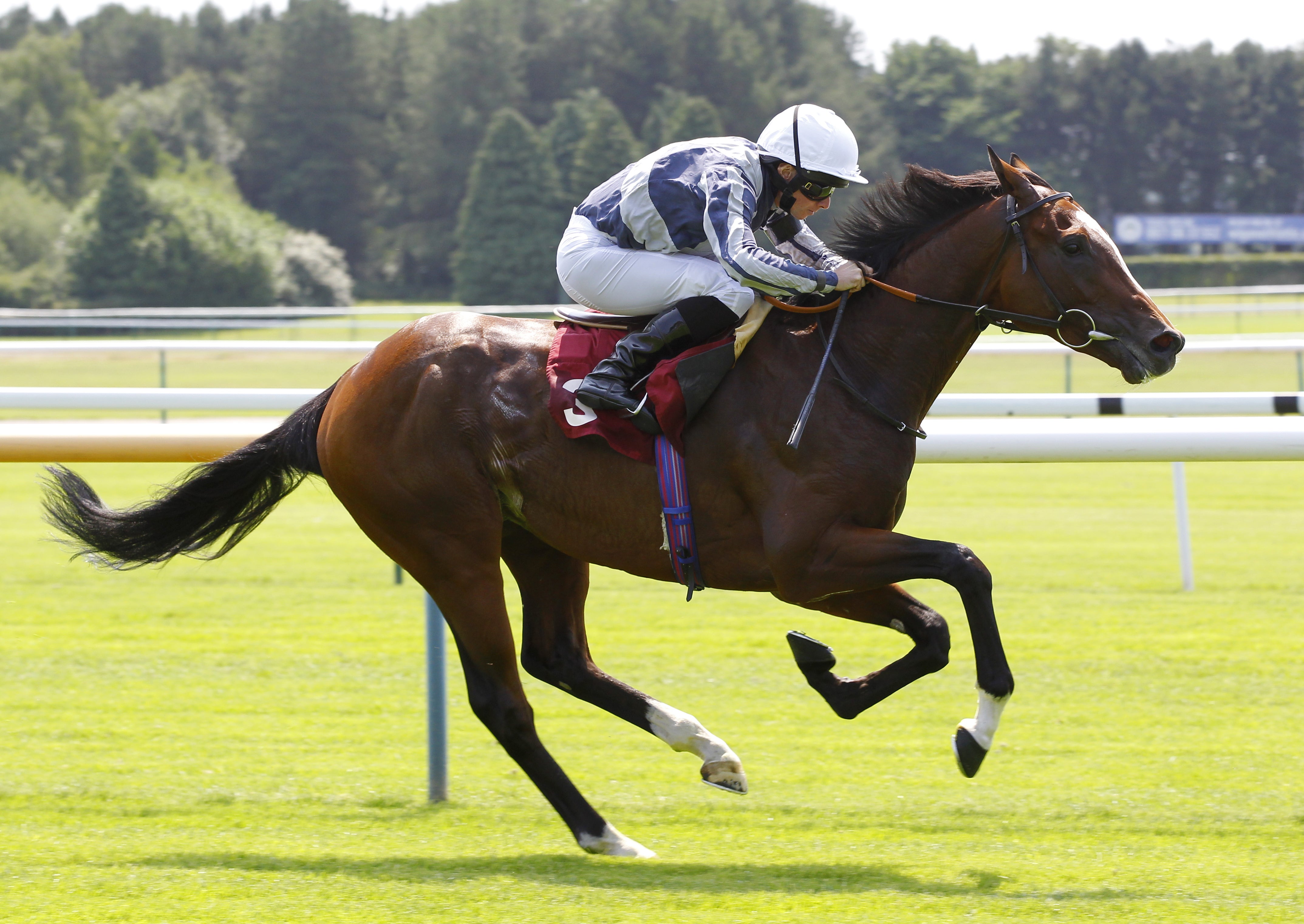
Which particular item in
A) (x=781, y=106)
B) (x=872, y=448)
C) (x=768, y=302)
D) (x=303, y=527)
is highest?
(x=781, y=106)

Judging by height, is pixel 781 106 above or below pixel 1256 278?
above

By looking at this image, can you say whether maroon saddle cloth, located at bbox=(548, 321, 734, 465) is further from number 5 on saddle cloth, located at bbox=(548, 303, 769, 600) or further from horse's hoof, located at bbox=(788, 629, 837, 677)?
horse's hoof, located at bbox=(788, 629, 837, 677)

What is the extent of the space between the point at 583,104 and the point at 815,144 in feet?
221

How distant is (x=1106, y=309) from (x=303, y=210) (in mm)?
77002

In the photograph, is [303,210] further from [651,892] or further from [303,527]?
[651,892]

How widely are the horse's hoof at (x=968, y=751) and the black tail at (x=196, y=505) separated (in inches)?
78.5

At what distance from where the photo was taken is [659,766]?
188 inches

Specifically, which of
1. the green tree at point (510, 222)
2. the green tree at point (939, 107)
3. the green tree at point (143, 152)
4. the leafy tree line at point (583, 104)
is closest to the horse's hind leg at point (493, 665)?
the green tree at point (510, 222)

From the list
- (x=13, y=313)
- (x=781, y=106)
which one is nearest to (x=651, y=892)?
(x=13, y=313)

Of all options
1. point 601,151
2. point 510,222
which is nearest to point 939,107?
point 601,151

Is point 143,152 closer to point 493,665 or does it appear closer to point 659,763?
point 659,763

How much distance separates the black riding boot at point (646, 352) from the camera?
380 cm

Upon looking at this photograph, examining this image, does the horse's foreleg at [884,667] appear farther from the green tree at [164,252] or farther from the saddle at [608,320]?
the green tree at [164,252]

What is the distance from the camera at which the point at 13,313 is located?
30.0 meters
